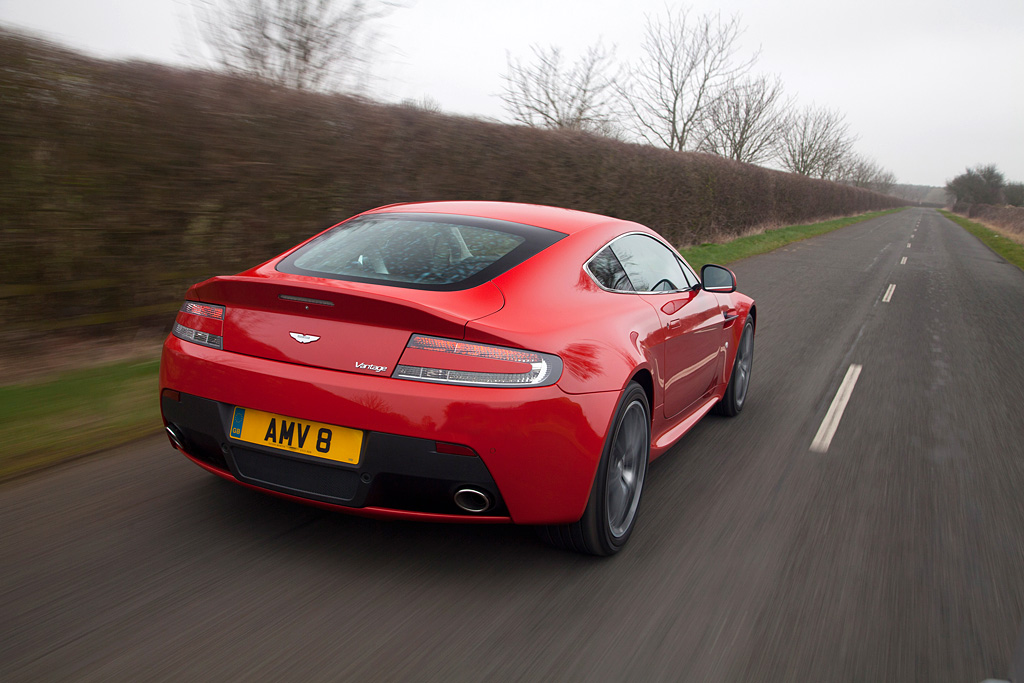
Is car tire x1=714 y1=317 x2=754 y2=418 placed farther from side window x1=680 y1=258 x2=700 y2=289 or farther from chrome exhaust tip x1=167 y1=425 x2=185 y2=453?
chrome exhaust tip x1=167 y1=425 x2=185 y2=453

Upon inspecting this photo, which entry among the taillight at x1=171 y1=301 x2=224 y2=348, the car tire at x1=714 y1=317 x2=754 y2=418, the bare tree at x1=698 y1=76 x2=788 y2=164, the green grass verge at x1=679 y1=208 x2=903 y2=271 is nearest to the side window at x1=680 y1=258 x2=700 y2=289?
the car tire at x1=714 y1=317 x2=754 y2=418

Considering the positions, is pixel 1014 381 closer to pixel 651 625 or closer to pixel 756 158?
pixel 651 625

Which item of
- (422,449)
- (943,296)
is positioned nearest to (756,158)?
(943,296)

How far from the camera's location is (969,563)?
3207mm

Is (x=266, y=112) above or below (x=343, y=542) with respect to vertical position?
above

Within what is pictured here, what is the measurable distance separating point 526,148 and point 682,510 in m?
9.42

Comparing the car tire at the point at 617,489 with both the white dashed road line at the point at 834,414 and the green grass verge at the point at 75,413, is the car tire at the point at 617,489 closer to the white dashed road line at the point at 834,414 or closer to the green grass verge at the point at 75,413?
the white dashed road line at the point at 834,414

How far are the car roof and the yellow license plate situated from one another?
1.41m

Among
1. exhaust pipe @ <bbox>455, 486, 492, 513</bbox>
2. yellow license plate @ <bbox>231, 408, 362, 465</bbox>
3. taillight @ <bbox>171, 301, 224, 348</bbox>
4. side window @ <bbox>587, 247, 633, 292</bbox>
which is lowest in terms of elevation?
exhaust pipe @ <bbox>455, 486, 492, 513</bbox>

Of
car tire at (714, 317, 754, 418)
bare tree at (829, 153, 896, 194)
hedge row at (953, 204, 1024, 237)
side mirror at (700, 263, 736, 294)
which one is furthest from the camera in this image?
bare tree at (829, 153, 896, 194)

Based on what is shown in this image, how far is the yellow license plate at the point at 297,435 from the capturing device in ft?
8.22

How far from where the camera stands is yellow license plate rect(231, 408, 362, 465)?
251 cm

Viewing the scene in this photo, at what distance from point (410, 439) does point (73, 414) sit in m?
3.06

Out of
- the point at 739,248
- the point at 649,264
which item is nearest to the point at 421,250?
the point at 649,264
